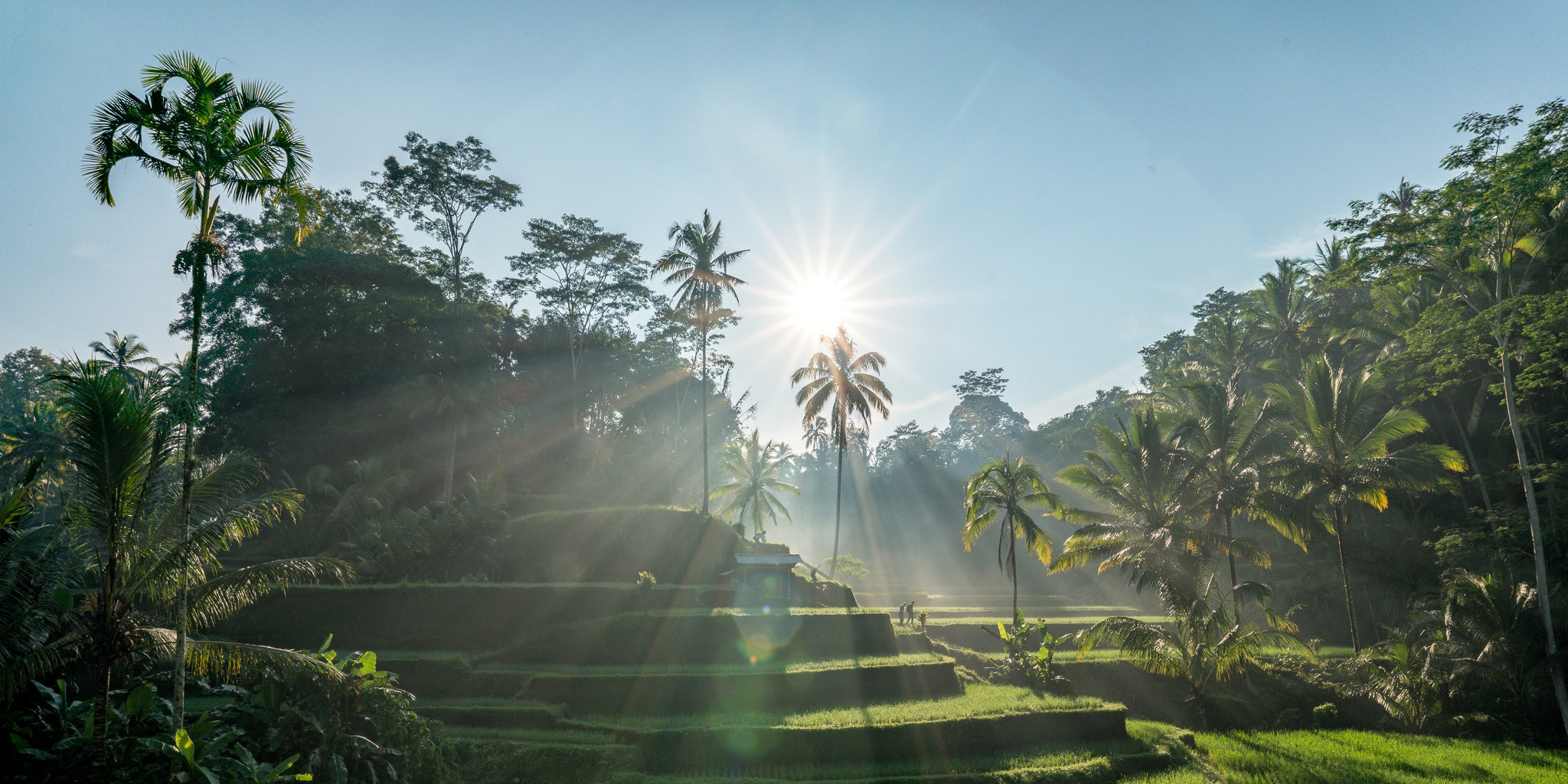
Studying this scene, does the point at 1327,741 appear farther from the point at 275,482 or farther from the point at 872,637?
the point at 275,482

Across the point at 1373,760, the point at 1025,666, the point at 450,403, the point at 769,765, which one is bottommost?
the point at 1373,760

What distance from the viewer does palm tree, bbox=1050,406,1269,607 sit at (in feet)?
70.8

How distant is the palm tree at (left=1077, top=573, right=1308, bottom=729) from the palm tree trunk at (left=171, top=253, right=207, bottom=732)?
18.2 metres

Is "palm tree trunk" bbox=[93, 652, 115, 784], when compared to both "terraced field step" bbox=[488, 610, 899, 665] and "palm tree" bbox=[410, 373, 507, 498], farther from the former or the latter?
"palm tree" bbox=[410, 373, 507, 498]

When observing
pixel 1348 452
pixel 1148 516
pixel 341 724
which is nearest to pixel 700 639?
pixel 341 724

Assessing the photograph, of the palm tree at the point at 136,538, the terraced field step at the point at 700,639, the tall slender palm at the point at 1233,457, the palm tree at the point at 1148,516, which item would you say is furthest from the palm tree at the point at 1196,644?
the palm tree at the point at 136,538

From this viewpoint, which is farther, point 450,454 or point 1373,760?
point 450,454

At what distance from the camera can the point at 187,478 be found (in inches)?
330

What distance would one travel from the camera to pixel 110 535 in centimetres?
806

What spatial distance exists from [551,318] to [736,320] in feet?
36.3

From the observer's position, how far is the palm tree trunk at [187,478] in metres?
8.02

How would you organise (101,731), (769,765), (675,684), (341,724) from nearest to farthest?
(101,731) → (341,724) → (769,765) → (675,684)

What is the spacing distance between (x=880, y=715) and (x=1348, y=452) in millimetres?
16412

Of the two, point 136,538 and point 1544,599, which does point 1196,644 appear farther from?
point 136,538
